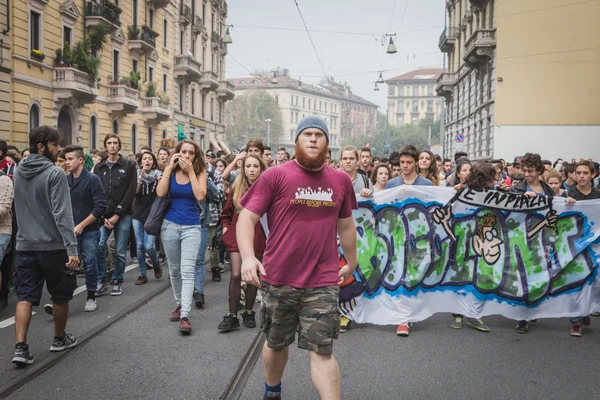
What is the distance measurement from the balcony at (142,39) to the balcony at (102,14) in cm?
262

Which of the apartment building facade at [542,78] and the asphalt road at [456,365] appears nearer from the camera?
the asphalt road at [456,365]

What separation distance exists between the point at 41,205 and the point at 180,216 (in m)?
1.47

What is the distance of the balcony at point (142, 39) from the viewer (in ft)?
103

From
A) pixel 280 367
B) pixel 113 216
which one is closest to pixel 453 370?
pixel 280 367

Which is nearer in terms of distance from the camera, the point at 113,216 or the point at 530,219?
the point at 530,219

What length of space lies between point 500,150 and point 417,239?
1001 inches

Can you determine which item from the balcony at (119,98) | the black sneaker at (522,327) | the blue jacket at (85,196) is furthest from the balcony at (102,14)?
the black sneaker at (522,327)

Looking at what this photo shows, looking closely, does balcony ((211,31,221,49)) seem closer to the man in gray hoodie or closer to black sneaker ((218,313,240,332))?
black sneaker ((218,313,240,332))

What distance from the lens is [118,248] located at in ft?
25.7

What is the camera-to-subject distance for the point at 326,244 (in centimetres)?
344

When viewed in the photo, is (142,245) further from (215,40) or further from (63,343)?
(215,40)

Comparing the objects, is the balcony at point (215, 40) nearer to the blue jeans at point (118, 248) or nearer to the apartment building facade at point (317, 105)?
the apartment building facade at point (317, 105)

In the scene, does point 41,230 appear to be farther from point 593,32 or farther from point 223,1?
point 223,1

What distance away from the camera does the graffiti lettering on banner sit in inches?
240
